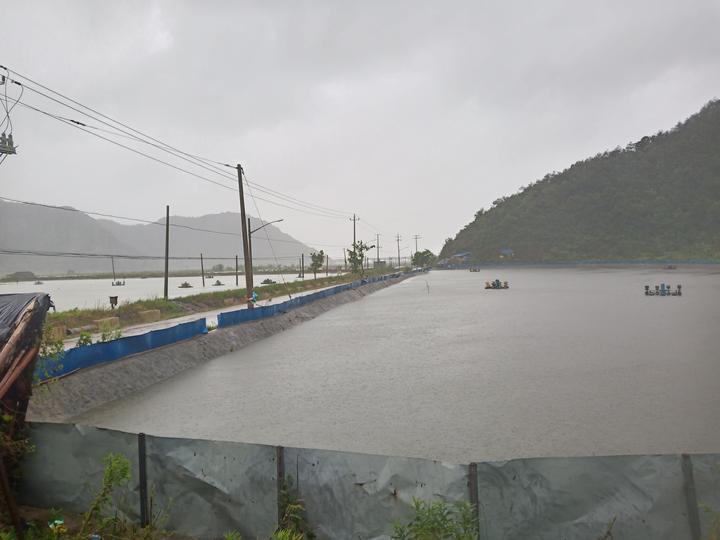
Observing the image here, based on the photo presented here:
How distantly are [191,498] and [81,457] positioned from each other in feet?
6.68

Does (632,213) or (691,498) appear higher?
(632,213)

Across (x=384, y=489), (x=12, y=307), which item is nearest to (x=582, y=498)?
(x=384, y=489)

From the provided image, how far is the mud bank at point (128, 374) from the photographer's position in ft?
42.0

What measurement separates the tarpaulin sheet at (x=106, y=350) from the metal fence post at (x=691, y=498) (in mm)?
12055

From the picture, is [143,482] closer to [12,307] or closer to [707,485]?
[12,307]

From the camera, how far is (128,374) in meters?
16.4

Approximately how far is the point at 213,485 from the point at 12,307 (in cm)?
563

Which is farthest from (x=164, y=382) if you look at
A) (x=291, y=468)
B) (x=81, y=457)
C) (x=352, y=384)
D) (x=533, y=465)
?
(x=533, y=465)

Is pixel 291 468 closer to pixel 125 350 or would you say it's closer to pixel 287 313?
pixel 125 350

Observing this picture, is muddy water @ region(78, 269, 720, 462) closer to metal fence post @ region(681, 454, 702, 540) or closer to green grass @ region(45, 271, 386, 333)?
metal fence post @ region(681, 454, 702, 540)

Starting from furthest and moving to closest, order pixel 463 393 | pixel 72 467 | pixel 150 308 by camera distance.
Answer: pixel 150 308
pixel 463 393
pixel 72 467

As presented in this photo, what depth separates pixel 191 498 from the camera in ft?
21.6

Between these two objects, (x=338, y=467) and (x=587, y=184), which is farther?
(x=587, y=184)

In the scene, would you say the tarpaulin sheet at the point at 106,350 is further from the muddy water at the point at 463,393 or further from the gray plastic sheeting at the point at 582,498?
the gray plastic sheeting at the point at 582,498
